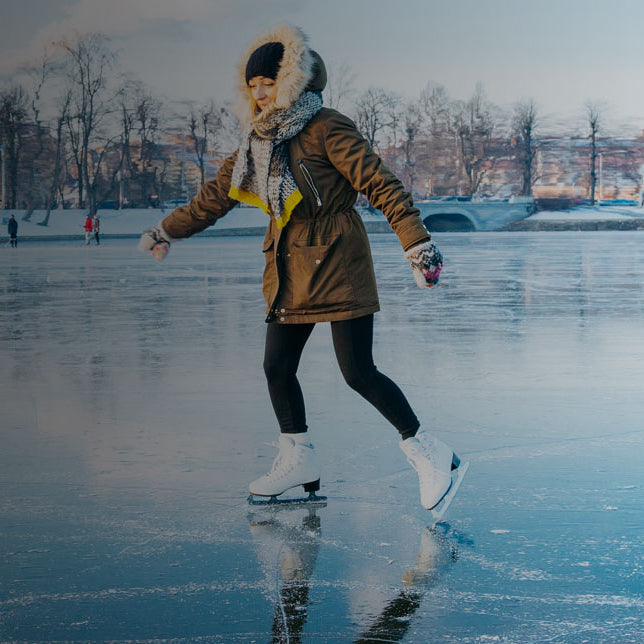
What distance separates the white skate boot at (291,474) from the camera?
3.81 meters

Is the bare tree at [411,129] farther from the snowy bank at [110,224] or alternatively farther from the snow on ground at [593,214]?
the snowy bank at [110,224]

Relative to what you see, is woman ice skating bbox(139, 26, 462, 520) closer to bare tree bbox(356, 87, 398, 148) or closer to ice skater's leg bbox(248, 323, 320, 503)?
ice skater's leg bbox(248, 323, 320, 503)

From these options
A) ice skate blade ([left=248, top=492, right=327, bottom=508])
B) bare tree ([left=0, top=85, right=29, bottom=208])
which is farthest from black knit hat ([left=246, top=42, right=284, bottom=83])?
bare tree ([left=0, top=85, right=29, bottom=208])

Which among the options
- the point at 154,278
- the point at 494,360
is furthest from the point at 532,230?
the point at 494,360

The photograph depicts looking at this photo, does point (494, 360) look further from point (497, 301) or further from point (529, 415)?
point (497, 301)

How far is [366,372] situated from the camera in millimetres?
3693

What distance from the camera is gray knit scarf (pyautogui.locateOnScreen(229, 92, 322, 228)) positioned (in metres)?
3.59

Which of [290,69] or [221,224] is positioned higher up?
[290,69]

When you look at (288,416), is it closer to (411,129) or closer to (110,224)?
(110,224)

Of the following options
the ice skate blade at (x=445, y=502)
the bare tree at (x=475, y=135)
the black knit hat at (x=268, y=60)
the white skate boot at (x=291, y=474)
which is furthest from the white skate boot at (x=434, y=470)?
the bare tree at (x=475, y=135)

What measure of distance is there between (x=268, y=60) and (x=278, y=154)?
33cm

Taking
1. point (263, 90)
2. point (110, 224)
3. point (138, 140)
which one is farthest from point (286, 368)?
point (138, 140)

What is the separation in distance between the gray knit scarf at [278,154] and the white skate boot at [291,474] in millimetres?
789

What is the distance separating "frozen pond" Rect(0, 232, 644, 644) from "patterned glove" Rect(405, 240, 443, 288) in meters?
0.76
